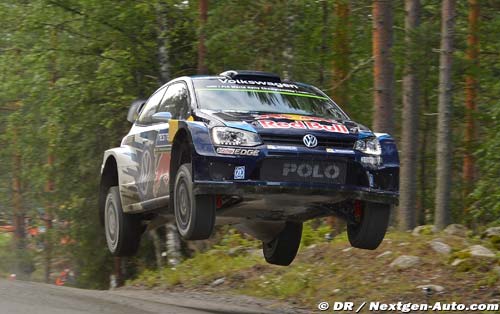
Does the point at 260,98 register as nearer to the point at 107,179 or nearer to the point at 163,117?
the point at 163,117

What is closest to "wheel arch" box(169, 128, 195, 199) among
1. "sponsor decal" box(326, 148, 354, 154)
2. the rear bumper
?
the rear bumper

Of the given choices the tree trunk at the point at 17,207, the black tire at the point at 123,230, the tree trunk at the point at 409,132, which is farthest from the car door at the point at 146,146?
the tree trunk at the point at 17,207

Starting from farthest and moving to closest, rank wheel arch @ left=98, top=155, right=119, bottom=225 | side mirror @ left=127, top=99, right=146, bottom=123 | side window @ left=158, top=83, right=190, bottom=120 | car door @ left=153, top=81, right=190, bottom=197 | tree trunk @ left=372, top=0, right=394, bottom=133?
tree trunk @ left=372, top=0, right=394, bottom=133 < wheel arch @ left=98, top=155, right=119, bottom=225 < side mirror @ left=127, top=99, right=146, bottom=123 < side window @ left=158, top=83, right=190, bottom=120 < car door @ left=153, top=81, right=190, bottom=197

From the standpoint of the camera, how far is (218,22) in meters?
17.6

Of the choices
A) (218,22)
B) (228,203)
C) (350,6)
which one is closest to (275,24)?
(218,22)

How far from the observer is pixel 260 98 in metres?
9.58

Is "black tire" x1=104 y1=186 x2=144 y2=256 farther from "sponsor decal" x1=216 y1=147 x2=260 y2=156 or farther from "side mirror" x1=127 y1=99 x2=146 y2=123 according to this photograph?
"sponsor decal" x1=216 y1=147 x2=260 y2=156

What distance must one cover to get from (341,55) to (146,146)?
9279mm

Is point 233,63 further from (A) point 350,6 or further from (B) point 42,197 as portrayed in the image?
(B) point 42,197

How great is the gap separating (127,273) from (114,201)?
563 inches

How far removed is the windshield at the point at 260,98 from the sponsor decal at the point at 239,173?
3.26ft

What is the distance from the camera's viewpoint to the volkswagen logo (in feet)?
27.5

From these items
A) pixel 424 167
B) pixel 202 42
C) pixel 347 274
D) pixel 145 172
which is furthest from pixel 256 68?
pixel 424 167

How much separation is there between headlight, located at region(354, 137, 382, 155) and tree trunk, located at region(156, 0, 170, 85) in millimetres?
11287
